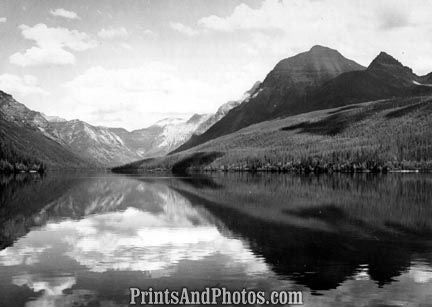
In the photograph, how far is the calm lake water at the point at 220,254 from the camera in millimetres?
32188

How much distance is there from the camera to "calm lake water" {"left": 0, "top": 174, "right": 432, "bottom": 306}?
106 ft

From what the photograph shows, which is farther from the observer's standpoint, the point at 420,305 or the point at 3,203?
the point at 3,203

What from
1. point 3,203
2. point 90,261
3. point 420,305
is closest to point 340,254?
point 420,305

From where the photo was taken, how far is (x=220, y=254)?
43.5m

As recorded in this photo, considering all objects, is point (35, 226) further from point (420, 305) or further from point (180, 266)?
point (420, 305)

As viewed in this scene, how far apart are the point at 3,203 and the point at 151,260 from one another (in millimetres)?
60019

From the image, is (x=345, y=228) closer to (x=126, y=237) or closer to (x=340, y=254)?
(x=340, y=254)

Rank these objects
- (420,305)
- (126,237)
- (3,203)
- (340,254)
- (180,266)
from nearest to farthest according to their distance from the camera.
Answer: (420,305)
(180,266)
(340,254)
(126,237)
(3,203)

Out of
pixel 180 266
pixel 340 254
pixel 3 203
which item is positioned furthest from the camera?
pixel 3 203

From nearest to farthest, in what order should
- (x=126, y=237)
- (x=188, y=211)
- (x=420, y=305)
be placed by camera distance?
(x=420, y=305) < (x=126, y=237) < (x=188, y=211)

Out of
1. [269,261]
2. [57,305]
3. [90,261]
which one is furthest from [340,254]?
[57,305]

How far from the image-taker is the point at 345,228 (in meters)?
59.3

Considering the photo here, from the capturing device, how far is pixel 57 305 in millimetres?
29375

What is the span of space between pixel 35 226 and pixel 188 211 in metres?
24.9
